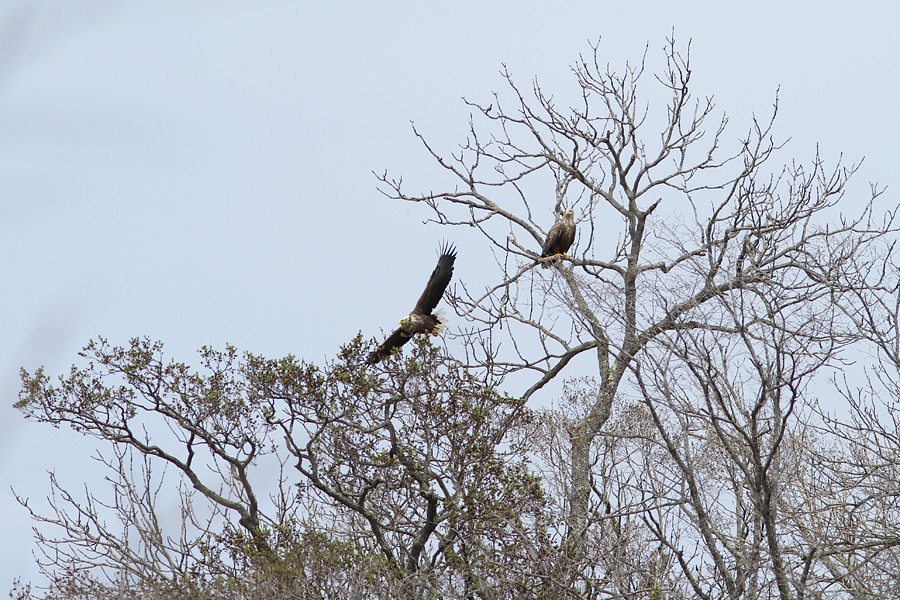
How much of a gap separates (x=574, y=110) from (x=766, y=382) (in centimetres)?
554

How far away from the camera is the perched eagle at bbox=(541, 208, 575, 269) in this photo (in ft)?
36.3

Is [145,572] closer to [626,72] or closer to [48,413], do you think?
[48,413]

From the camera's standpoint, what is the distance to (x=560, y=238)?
11078mm

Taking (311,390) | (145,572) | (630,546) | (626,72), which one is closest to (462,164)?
(626,72)

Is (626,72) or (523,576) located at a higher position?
(626,72)

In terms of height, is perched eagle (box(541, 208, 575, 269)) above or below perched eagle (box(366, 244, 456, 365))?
above

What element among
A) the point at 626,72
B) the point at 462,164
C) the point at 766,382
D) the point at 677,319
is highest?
the point at 626,72

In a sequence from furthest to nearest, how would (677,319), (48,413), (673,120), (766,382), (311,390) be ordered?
(673,120), (48,413), (311,390), (677,319), (766,382)

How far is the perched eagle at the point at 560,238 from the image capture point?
1108 cm

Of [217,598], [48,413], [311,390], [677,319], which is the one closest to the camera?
[677,319]

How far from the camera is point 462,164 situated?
1144 centimetres

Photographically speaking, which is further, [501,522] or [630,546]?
[630,546]

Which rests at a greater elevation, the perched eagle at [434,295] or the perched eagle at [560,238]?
the perched eagle at [560,238]

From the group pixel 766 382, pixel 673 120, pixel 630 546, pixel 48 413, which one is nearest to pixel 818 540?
pixel 766 382
